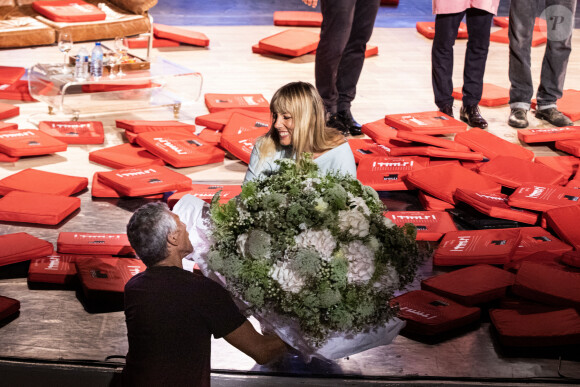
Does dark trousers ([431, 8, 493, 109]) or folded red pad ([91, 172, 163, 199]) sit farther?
dark trousers ([431, 8, 493, 109])

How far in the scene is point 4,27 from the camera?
21.0 ft

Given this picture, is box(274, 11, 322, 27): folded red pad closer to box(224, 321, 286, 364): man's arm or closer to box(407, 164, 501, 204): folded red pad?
box(407, 164, 501, 204): folded red pad

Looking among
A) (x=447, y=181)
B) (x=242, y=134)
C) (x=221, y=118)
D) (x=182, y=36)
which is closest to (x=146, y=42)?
(x=182, y=36)

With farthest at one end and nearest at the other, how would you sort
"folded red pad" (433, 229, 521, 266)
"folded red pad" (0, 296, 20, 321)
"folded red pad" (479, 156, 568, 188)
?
"folded red pad" (479, 156, 568, 188) → "folded red pad" (433, 229, 521, 266) → "folded red pad" (0, 296, 20, 321)

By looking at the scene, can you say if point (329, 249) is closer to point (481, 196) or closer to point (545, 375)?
point (545, 375)

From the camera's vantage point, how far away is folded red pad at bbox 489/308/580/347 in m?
2.56

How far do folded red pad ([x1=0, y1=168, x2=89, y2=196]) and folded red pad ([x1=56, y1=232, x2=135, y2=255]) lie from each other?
1.96ft

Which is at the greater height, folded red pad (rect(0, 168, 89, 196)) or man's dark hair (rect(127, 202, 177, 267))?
man's dark hair (rect(127, 202, 177, 267))

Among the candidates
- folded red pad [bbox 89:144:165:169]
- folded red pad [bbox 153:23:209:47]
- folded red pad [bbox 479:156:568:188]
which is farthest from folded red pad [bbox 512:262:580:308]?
folded red pad [bbox 153:23:209:47]

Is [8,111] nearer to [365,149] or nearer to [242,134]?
[242,134]

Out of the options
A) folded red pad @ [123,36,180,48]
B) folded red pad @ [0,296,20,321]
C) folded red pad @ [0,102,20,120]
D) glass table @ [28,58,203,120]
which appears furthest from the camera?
folded red pad @ [123,36,180,48]

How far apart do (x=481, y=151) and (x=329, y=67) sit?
3.33ft

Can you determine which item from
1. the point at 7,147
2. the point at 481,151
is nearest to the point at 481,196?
the point at 481,151

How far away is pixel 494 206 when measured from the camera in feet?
11.8
